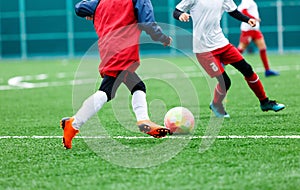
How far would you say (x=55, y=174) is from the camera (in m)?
5.06

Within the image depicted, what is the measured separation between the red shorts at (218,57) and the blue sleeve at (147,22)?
6.39 ft

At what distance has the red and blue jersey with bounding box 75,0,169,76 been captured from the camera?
634cm

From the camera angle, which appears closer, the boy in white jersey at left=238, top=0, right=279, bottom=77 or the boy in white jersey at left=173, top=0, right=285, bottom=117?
the boy in white jersey at left=173, top=0, right=285, bottom=117

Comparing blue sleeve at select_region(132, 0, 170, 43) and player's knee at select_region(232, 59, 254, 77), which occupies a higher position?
blue sleeve at select_region(132, 0, 170, 43)

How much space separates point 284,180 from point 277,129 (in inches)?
94.7

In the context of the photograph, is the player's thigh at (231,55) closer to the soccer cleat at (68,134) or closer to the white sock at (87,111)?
the white sock at (87,111)

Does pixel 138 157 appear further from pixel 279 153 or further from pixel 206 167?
pixel 279 153

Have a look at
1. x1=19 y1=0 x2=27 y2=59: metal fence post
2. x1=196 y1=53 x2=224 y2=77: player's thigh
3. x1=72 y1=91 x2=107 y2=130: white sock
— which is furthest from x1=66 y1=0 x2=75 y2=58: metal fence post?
x1=72 y1=91 x2=107 y2=130: white sock

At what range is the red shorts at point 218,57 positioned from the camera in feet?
26.6

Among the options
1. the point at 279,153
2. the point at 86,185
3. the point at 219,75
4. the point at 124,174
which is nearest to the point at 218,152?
the point at 279,153

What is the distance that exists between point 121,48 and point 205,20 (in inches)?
82.8

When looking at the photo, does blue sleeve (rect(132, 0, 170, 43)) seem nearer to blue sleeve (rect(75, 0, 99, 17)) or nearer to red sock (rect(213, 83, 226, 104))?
blue sleeve (rect(75, 0, 99, 17))

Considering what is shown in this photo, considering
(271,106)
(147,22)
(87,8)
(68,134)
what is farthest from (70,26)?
(68,134)

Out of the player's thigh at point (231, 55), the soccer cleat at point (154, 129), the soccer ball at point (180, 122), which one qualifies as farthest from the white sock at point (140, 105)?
the player's thigh at point (231, 55)
